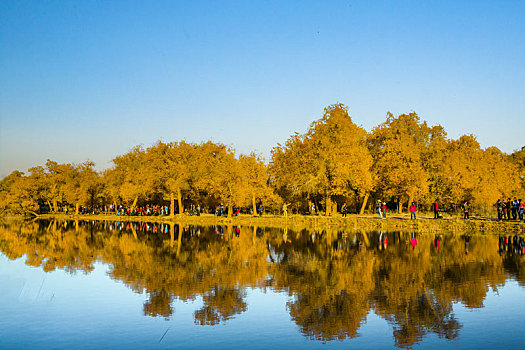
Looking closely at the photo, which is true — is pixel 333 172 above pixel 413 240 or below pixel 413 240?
above

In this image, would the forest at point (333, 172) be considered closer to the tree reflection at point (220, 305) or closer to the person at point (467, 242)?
the person at point (467, 242)

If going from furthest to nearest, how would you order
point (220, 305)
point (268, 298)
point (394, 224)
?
point (394, 224) < point (268, 298) < point (220, 305)

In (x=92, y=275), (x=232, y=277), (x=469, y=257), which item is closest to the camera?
(x=232, y=277)

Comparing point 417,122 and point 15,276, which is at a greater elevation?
point 417,122

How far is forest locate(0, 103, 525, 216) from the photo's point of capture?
Answer: 61531 mm

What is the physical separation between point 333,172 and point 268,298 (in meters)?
42.9

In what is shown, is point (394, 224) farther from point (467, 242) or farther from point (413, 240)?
point (467, 242)

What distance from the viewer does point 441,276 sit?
21312 mm

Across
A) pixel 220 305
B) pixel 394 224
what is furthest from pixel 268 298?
pixel 394 224

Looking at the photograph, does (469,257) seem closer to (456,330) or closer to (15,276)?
(456,330)

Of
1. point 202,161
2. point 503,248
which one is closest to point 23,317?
point 503,248

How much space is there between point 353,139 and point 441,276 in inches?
1665

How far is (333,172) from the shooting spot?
59.5 meters

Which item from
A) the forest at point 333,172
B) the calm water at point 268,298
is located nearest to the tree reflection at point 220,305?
the calm water at point 268,298
